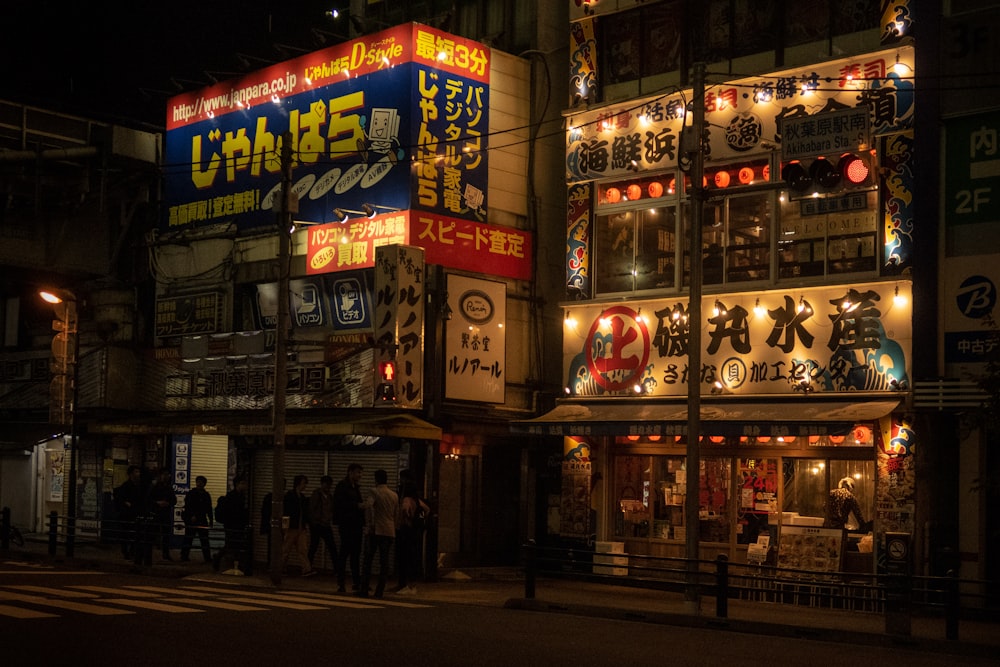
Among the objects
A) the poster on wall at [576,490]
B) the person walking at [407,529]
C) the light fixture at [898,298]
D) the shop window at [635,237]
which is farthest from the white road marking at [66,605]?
the light fixture at [898,298]

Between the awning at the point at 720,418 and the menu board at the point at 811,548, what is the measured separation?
2199mm

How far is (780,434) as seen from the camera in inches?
802

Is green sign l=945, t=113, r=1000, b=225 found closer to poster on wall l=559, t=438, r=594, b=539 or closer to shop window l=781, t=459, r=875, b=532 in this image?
shop window l=781, t=459, r=875, b=532

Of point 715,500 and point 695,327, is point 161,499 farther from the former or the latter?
point 695,327

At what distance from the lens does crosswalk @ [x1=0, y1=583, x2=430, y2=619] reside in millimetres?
15852

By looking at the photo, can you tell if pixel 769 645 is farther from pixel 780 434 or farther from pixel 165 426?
pixel 165 426

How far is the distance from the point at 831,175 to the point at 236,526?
46.7ft

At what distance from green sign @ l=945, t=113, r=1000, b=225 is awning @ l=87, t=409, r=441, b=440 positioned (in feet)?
33.5

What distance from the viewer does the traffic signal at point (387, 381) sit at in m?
23.7

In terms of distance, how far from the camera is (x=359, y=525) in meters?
21.1

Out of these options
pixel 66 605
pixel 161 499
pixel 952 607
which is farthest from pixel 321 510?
pixel 952 607

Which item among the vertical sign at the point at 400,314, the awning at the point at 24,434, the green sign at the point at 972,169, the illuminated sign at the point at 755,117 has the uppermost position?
the illuminated sign at the point at 755,117

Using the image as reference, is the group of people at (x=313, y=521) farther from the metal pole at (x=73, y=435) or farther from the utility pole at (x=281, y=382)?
the metal pole at (x=73, y=435)

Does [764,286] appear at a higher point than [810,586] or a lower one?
higher
